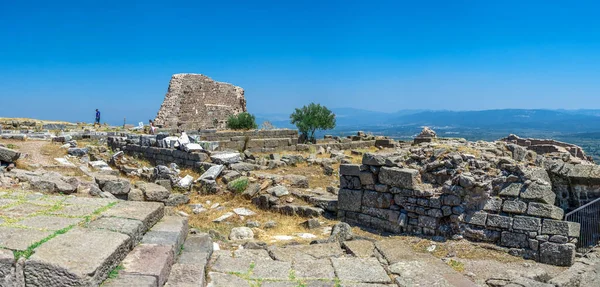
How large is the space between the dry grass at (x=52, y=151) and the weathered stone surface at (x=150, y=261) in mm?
11587

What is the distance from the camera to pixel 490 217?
24.5 feet

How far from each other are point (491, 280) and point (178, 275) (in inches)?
157

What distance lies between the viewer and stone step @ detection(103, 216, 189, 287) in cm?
410

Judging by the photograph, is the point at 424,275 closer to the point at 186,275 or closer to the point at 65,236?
the point at 186,275

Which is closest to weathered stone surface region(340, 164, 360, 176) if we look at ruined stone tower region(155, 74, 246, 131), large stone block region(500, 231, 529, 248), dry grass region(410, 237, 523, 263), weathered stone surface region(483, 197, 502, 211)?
dry grass region(410, 237, 523, 263)

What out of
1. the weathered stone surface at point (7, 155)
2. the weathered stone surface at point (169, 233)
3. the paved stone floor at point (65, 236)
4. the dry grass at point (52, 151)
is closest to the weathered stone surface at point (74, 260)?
the paved stone floor at point (65, 236)

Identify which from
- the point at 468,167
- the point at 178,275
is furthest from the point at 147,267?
the point at 468,167

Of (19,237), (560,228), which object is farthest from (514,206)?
(19,237)

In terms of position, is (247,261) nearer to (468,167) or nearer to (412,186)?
(412,186)

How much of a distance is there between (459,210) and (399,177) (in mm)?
1287

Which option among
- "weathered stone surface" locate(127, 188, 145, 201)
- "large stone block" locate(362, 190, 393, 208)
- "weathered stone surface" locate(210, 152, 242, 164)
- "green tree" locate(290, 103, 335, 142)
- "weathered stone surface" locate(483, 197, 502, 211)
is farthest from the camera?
"green tree" locate(290, 103, 335, 142)

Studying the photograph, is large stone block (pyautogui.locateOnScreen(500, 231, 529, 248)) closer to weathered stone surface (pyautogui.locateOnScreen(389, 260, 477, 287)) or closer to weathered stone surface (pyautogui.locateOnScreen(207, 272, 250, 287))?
weathered stone surface (pyautogui.locateOnScreen(389, 260, 477, 287))

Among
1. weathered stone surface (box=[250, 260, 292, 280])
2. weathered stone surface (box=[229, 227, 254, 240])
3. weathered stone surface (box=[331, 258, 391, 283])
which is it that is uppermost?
weathered stone surface (box=[250, 260, 292, 280])

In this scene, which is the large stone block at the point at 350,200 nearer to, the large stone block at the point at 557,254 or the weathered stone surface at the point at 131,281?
the large stone block at the point at 557,254
